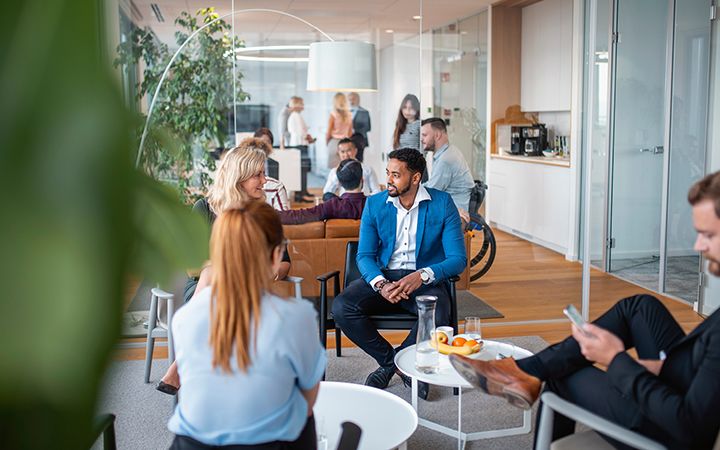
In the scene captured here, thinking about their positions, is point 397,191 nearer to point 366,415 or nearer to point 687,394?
point 366,415

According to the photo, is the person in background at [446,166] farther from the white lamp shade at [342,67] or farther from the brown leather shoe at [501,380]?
the brown leather shoe at [501,380]

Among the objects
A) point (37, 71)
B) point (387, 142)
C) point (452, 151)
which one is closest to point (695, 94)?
point (452, 151)

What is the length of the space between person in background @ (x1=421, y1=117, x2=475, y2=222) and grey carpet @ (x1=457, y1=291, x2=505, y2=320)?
1.78ft

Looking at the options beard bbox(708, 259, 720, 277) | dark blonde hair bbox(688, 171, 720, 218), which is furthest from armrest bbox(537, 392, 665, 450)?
dark blonde hair bbox(688, 171, 720, 218)

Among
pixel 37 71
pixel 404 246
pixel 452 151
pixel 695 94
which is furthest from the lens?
pixel 452 151

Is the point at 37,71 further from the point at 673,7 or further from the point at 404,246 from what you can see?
the point at 673,7

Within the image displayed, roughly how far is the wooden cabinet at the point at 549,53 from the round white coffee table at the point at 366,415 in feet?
8.49

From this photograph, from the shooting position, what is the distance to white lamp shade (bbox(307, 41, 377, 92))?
5.12m

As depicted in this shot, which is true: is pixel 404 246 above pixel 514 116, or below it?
below

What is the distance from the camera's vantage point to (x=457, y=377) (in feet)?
9.95

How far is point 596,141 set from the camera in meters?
4.94

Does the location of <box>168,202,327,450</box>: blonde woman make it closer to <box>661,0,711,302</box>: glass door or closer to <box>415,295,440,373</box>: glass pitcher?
<box>415,295,440,373</box>: glass pitcher

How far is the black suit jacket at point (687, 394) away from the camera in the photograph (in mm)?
2029

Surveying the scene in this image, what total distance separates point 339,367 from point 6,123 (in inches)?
161
